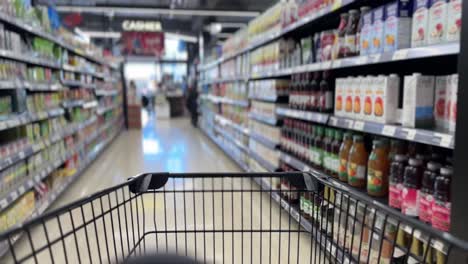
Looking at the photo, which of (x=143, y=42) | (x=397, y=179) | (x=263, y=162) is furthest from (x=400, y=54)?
(x=143, y=42)

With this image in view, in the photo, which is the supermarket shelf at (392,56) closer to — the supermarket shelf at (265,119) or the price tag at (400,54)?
the price tag at (400,54)

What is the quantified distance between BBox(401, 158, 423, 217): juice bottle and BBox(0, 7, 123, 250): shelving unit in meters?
2.55

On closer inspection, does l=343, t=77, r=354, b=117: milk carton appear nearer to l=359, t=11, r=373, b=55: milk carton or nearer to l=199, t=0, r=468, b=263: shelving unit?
l=199, t=0, r=468, b=263: shelving unit

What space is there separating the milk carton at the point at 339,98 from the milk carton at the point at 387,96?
1.48ft

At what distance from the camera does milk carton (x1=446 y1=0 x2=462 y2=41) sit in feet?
4.99

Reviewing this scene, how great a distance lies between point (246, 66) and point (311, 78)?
7.66 feet

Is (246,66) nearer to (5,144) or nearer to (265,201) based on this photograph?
(265,201)

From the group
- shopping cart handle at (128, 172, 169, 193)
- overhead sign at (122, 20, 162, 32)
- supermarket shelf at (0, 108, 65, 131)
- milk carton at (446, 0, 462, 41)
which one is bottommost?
shopping cart handle at (128, 172, 169, 193)

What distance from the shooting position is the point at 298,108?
10.8 feet

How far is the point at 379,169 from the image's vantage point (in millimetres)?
2090

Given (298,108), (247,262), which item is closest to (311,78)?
(298,108)

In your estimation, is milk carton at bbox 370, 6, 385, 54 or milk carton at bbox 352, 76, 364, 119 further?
milk carton at bbox 352, 76, 364, 119

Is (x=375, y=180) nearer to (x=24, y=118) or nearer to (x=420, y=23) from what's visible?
(x=420, y=23)

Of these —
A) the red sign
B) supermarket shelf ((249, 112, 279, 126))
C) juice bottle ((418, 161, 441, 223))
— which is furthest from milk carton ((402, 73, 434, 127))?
the red sign
